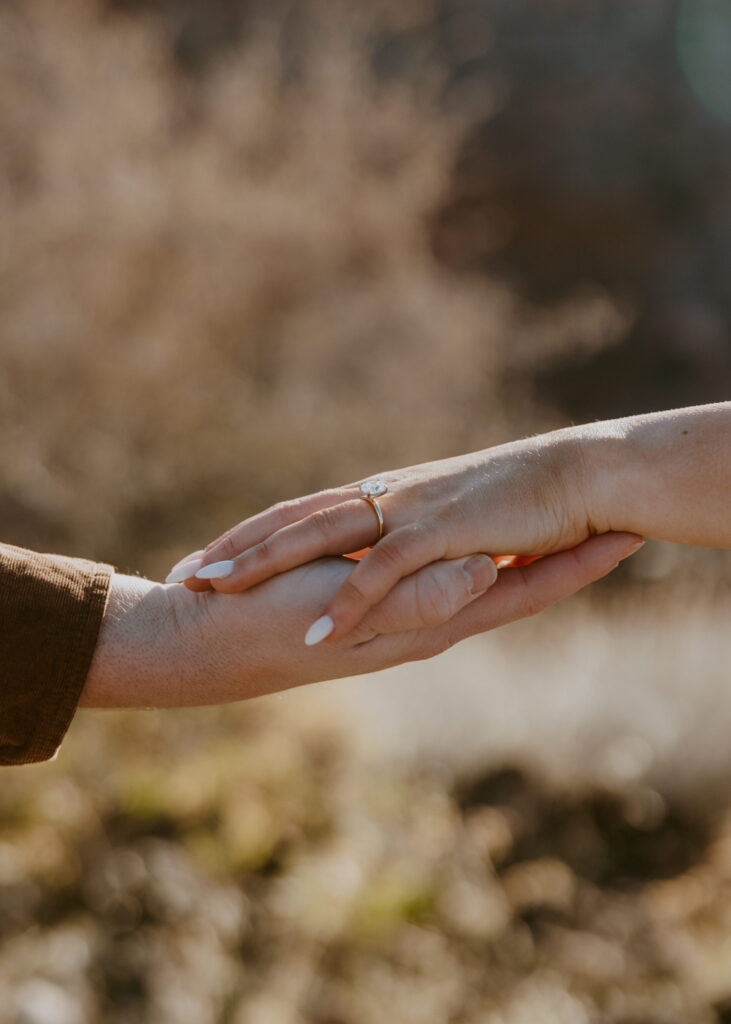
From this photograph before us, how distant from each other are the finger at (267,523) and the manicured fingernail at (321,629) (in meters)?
0.22

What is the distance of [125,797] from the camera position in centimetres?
315

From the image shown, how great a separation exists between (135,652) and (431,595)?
53 cm

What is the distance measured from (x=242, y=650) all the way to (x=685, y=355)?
723cm

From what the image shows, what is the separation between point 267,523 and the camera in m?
1.56

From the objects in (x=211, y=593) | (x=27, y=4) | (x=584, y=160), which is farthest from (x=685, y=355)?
(x=211, y=593)

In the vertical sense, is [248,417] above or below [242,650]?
below

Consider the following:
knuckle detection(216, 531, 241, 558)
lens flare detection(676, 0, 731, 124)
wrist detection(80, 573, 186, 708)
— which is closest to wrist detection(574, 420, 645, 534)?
knuckle detection(216, 531, 241, 558)

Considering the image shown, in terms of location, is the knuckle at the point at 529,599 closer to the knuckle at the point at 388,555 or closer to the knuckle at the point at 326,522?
the knuckle at the point at 388,555

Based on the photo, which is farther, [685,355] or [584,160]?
[584,160]

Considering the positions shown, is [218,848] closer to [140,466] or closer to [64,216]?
[140,466]

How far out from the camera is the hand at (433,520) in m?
1.48

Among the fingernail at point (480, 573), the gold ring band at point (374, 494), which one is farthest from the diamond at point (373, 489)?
the fingernail at point (480, 573)

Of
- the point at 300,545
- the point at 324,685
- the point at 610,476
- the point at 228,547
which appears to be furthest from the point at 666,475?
the point at 324,685

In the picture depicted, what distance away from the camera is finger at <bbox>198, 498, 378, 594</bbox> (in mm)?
1480
